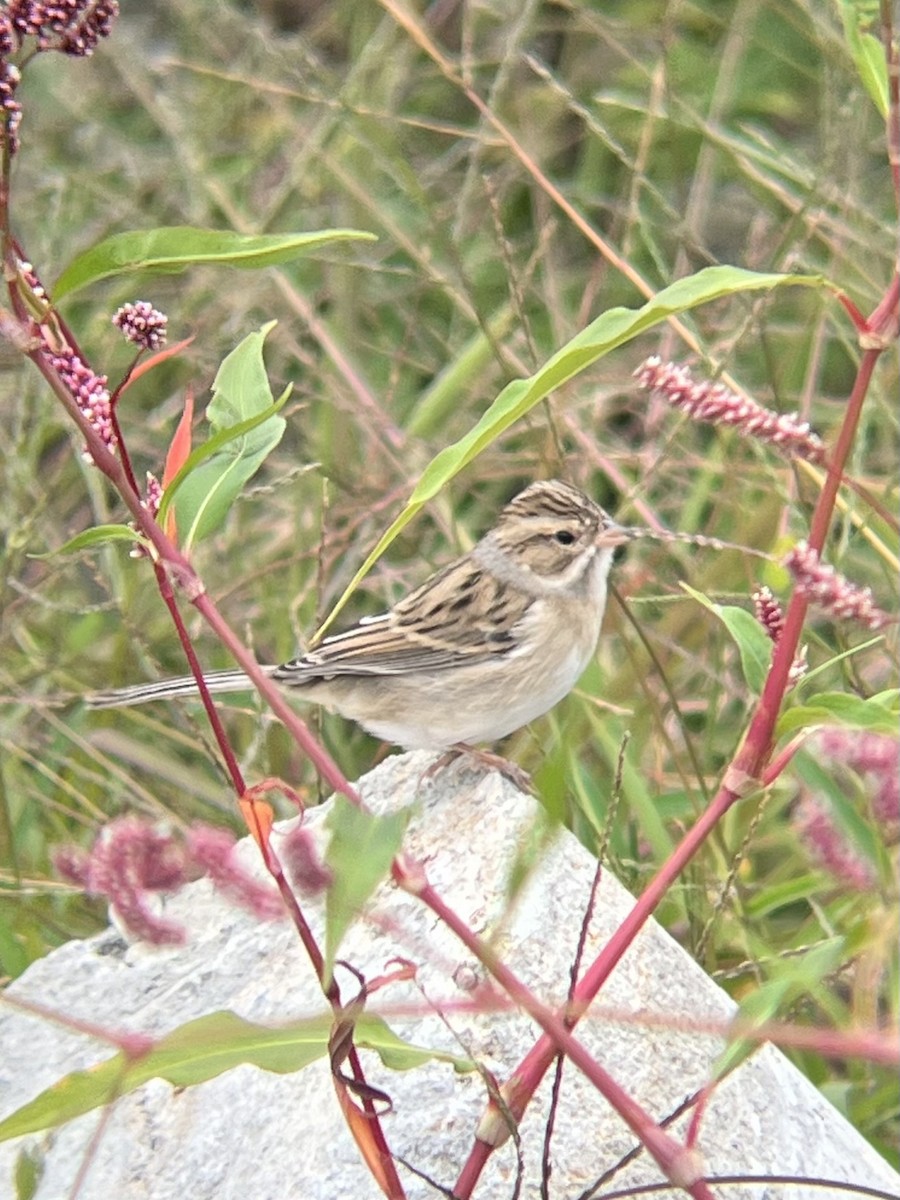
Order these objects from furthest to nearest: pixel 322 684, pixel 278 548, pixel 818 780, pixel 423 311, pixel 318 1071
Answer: pixel 423 311 < pixel 278 548 < pixel 322 684 < pixel 318 1071 < pixel 818 780

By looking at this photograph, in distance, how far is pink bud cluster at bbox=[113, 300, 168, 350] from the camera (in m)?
1.42

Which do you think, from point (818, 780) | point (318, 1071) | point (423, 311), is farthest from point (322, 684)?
point (423, 311)

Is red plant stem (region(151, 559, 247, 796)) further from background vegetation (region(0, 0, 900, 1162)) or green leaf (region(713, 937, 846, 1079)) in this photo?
background vegetation (region(0, 0, 900, 1162))

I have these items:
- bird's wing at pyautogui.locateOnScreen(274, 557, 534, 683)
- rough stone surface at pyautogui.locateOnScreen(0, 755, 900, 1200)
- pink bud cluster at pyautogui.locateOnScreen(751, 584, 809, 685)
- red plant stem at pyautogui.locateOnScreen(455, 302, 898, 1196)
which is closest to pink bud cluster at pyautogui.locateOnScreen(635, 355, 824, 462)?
red plant stem at pyautogui.locateOnScreen(455, 302, 898, 1196)

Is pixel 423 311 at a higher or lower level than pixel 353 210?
lower

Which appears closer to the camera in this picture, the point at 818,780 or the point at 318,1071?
the point at 818,780

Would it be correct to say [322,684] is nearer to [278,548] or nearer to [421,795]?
[421,795]

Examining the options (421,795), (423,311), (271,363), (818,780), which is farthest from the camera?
(423,311)

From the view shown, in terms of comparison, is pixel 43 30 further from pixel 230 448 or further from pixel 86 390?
pixel 230 448

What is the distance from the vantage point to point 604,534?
3207 mm

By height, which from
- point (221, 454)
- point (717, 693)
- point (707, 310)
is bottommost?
point (717, 693)

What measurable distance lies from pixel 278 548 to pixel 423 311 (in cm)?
117

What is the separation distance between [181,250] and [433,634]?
1.77 meters

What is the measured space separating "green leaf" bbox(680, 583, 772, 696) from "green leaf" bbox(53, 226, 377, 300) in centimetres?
49
